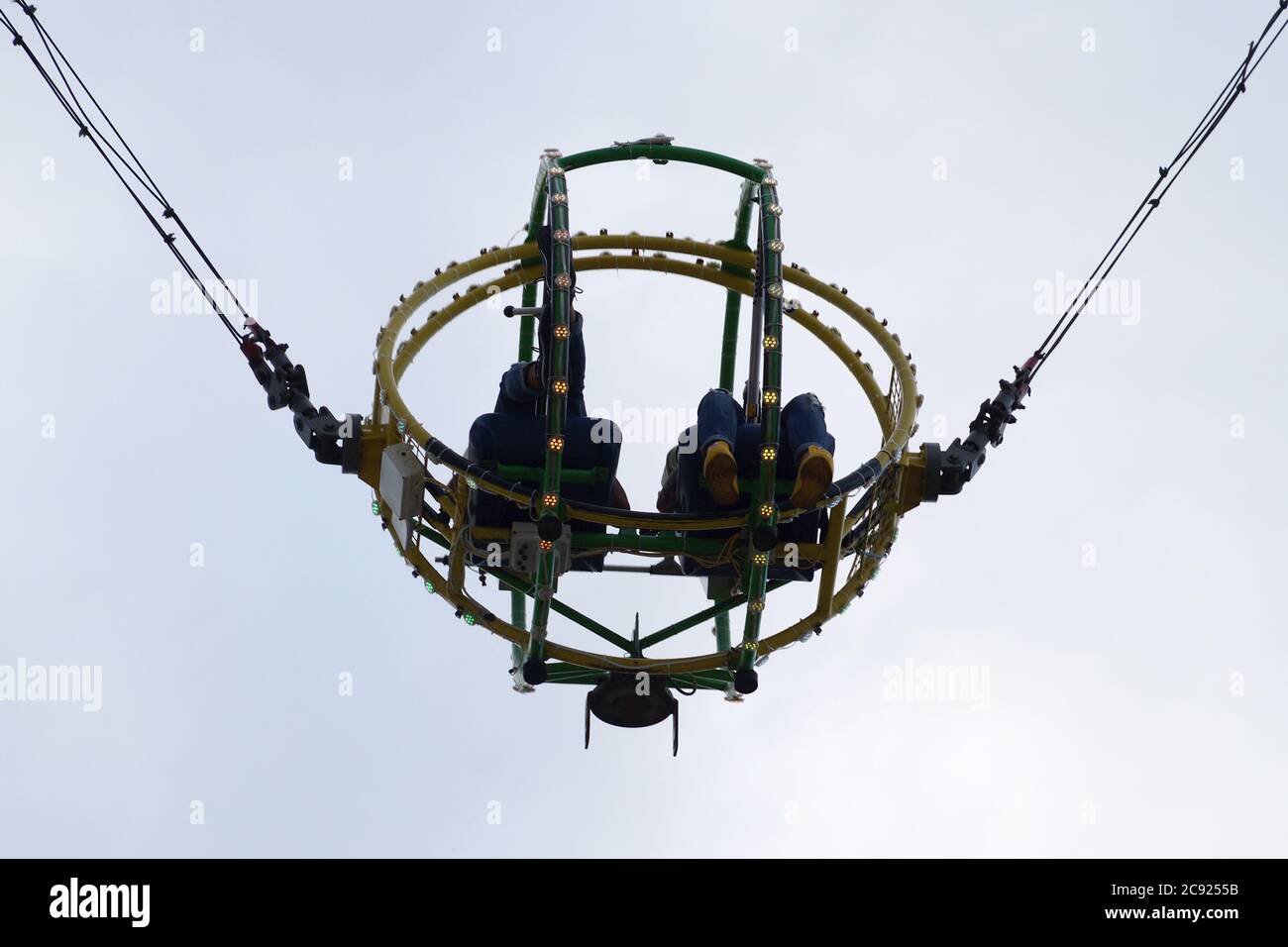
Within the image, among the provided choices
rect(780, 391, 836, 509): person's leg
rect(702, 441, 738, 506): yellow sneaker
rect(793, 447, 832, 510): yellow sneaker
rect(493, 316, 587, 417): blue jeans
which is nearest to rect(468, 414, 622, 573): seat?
rect(493, 316, 587, 417): blue jeans

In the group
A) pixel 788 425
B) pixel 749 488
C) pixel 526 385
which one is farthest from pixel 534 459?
pixel 788 425

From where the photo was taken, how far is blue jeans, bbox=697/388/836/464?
30266 millimetres

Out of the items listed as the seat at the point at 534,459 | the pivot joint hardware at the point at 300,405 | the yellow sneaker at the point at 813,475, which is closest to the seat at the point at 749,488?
the yellow sneaker at the point at 813,475

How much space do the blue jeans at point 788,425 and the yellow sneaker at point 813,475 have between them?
35 centimetres

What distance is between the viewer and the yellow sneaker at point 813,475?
29688 millimetres

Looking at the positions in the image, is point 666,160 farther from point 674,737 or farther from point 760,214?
point 674,737

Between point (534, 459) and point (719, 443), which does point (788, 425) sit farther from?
point (534, 459)

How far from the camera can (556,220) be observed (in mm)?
30453

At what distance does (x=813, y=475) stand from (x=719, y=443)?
1.17 meters

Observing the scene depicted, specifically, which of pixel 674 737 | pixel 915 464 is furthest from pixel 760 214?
pixel 674 737

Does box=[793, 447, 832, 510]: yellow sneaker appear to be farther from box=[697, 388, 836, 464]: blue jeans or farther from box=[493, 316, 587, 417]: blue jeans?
box=[493, 316, 587, 417]: blue jeans

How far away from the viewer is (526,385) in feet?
103

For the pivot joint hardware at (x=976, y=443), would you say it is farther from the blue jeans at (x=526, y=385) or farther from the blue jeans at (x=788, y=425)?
the blue jeans at (x=526, y=385)

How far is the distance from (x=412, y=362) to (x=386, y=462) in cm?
195
